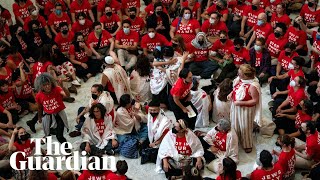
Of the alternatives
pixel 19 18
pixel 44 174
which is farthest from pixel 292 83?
pixel 19 18

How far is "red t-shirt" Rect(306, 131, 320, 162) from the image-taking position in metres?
8.21

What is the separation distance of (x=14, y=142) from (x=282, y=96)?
4897 mm

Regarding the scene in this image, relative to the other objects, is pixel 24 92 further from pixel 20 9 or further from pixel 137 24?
pixel 137 24

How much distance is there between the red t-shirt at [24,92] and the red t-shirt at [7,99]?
0.85 feet

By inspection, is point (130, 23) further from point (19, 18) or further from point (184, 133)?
point (184, 133)

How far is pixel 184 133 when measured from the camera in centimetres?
836

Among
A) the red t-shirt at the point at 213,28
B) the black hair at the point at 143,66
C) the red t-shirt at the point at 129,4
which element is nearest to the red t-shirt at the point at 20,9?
the red t-shirt at the point at 129,4

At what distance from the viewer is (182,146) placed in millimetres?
8383

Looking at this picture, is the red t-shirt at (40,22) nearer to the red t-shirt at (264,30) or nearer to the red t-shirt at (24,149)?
the red t-shirt at (24,149)

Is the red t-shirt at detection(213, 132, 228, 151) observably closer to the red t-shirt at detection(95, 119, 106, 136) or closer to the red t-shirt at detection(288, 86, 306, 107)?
the red t-shirt at detection(288, 86, 306, 107)

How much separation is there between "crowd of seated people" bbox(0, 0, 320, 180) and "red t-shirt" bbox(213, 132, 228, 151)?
0.05 ft

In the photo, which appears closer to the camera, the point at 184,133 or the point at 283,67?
the point at 184,133

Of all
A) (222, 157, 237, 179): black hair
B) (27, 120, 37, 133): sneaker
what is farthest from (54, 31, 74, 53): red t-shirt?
(222, 157, 237, 179): black hair

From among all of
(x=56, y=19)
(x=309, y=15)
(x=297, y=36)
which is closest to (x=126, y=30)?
(x=56, y=19)
